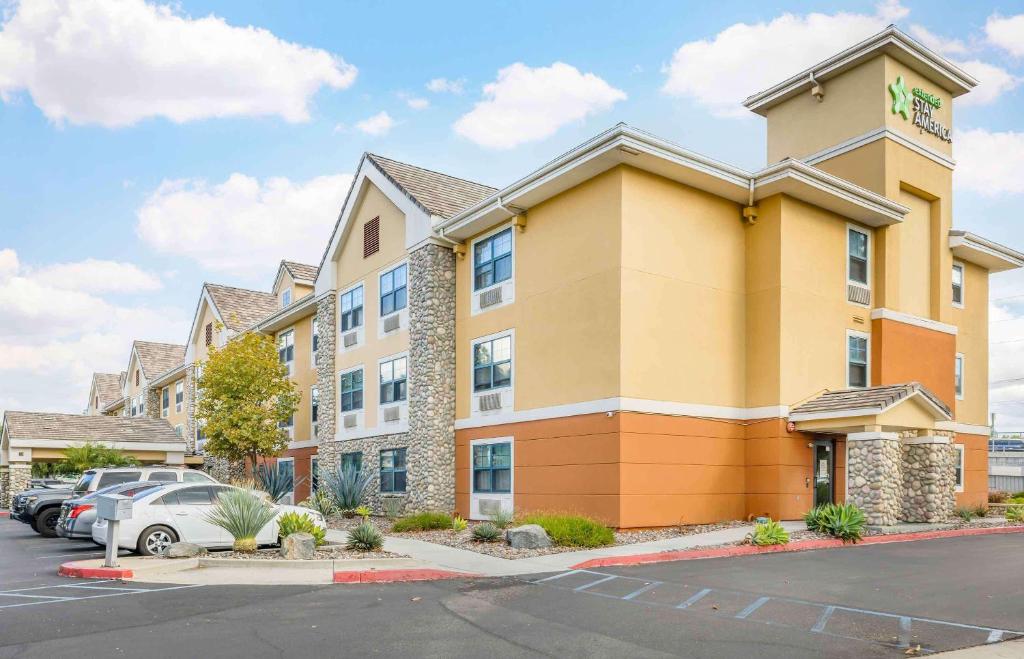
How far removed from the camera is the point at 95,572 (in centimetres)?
1450

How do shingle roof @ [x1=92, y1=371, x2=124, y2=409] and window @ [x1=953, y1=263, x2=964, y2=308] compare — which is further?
shingle roof @ [x1=92, y1=371, x2=124, y2=409]

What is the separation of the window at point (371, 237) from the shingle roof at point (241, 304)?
15.3 metres

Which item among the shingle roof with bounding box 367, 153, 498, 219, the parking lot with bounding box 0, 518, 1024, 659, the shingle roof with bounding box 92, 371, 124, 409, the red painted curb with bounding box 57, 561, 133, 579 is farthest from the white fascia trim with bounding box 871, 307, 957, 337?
the shingle roof with bounding box 92, 371, 124, 409

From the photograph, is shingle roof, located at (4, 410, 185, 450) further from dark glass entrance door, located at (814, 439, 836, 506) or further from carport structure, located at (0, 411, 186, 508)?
dark glass entrance door, located at (814, 439, 836, 506)

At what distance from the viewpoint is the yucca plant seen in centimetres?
1673

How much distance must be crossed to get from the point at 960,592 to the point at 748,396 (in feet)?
36.5

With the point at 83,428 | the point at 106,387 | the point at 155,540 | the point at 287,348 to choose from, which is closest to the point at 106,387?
the point at 106,387

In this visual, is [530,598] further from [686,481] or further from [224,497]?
[686,481]

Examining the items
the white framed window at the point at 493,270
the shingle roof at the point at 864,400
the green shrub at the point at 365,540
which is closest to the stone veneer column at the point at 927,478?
the shingle roof at the point at 864,400

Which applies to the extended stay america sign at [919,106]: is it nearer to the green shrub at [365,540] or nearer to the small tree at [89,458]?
the green shrub at [365,540]

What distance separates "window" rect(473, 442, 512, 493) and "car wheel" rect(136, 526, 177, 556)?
9.32 m

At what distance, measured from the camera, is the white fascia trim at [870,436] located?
2084 centimetres

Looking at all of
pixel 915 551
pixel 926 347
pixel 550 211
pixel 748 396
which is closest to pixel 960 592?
pixel 915 551

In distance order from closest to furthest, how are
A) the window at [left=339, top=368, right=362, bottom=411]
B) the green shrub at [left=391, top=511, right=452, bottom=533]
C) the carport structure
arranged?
1. the green shrub at [left=391, top=511, right=452, bottom=533]
2. the window at [left=339, top=368, right=362, bottom=411]
3. the carport structure
